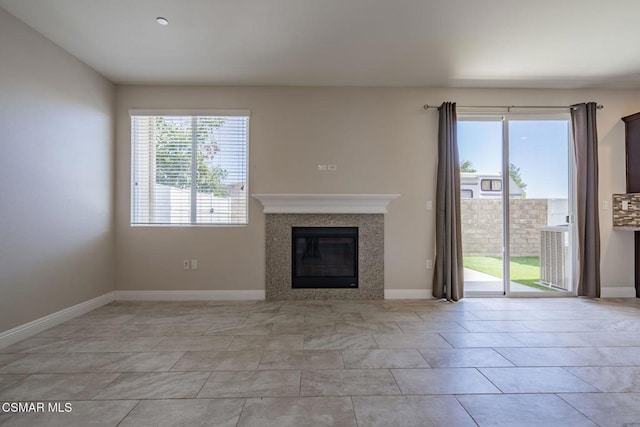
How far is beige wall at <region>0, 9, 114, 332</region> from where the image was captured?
2.82 m

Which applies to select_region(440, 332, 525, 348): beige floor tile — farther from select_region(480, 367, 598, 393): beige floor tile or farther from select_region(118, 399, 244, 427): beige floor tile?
select_region(118, 399, 244, 427): beige floor tile

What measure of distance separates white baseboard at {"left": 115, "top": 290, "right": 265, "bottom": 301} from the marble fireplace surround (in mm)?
282

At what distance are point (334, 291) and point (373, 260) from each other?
27.7 inches

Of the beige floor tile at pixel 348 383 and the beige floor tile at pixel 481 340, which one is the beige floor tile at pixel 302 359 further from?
the beige floor tile at pixel 481 340

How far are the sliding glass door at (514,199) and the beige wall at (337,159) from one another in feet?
1.38

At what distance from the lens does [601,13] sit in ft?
9.16

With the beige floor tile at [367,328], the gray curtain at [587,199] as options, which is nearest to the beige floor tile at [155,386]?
the beige floor tile at [367,328]

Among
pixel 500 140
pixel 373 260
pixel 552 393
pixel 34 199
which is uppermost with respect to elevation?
pixel 500 140

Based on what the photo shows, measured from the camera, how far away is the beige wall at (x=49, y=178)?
282 centimetres

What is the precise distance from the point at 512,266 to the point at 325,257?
2706 mm

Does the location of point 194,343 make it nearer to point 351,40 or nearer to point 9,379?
point 9,379

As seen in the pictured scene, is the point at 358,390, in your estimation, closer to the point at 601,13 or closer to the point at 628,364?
the point at 628,364

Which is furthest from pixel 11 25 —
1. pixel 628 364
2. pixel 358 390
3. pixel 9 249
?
pixel 628 364

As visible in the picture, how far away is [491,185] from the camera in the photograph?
14.6 ft
